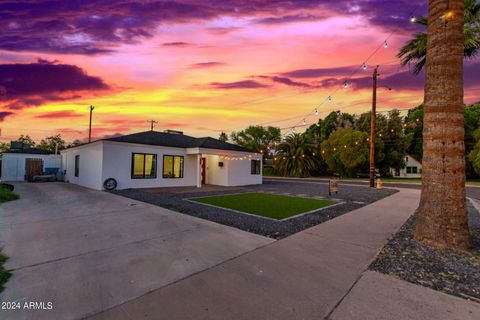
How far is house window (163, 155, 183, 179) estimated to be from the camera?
14641 millimetres

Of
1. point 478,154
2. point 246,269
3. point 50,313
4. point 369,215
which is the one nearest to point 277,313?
point 246,269

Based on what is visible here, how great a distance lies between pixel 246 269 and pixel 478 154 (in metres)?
33.0

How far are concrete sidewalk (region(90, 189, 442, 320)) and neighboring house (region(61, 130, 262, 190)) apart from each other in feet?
36.5

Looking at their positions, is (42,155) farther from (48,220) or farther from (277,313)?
(277,313)

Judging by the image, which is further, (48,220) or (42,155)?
(42,155)

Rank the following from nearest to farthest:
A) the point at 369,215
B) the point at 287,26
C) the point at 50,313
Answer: the point at 50,313 → the point at 369,215 → the point at 287,26

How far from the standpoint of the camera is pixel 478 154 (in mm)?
24516

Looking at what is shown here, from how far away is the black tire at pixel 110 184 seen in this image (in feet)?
39.8

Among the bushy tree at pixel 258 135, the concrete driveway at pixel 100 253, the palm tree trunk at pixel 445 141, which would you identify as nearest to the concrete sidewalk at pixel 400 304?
the concrete driveway at pixel 100 253

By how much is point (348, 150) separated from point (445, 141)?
1035 inches

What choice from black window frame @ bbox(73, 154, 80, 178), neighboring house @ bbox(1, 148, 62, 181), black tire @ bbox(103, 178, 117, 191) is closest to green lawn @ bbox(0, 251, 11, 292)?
black tire @ bbox(103, 178, 117, 191)

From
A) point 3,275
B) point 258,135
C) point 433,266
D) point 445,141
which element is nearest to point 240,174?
point 445,141

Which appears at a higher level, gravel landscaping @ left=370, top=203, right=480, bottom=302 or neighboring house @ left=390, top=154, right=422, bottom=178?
neighboring house @ left=390, top=154, right=422, bottom=178

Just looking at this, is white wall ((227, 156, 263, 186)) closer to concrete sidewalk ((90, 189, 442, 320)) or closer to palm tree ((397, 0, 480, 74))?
palm tree ((397, 0, 480, 74))
